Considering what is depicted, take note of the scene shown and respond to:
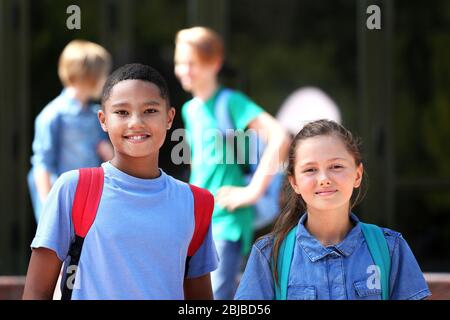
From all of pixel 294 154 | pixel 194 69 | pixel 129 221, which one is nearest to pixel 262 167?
pixel 194 69

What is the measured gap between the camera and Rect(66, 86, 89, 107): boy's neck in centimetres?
482

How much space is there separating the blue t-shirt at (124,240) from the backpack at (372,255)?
0.27m

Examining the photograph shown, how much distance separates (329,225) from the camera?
2811 millimetres

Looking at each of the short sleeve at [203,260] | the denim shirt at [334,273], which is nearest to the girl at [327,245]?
the denim shirt at [334,273]

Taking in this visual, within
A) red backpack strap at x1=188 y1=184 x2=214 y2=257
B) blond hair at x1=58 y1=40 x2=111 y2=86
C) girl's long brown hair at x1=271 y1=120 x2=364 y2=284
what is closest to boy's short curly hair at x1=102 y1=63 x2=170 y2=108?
red backpack strap at x1=188 y1=184 x2=214 y2=257

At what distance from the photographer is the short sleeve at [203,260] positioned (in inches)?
111

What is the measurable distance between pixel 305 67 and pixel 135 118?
4169mm

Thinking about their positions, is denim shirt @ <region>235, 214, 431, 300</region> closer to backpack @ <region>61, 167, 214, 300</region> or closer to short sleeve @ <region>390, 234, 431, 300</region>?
short sleeve @ <region>390, 234, 431, 300</region>

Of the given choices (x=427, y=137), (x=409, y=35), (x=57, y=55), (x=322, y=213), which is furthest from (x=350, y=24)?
(x=322, y=213)

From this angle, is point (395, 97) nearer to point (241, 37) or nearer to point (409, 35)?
point (409, 35)

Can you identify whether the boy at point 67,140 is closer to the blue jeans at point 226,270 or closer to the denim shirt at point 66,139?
the denim shirt at point 66,139

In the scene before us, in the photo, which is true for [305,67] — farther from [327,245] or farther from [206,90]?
[327,245]

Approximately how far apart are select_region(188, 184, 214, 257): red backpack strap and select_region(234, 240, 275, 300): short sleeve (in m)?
0.17
